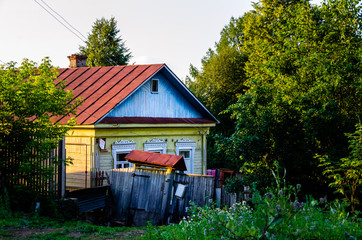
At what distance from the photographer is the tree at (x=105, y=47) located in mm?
51344

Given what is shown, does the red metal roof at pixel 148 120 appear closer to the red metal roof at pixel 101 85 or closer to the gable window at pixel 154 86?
the red metal roof at pixel 101 85

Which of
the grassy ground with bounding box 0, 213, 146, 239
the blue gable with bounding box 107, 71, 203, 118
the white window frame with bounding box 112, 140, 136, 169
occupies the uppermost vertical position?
the blue gable with bounding box 107, 71, 203, 118

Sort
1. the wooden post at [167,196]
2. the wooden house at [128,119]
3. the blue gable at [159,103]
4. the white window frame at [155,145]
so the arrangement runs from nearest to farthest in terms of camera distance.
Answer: the wooden post at [167,196] → the wooden house at [128,119] → the blue gable at [159,103] → the white window frame at [155,145]

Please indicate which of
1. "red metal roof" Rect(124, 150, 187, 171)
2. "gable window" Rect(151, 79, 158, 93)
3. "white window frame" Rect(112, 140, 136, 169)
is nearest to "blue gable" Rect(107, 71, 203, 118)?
"gable window" Rect(151, 79, 158, 93)

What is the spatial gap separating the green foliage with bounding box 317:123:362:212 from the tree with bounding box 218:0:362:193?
0.91m

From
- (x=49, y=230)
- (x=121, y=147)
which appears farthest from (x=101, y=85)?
(x=49, y=230)

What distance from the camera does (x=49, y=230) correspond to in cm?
905

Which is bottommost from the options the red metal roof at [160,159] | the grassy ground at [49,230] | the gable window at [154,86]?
the grassy ground at [49,230]

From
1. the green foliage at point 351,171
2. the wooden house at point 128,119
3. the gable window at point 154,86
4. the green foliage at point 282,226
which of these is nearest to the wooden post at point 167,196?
the wooden house at point 128,119

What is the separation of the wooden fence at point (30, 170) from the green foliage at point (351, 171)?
7303 mm

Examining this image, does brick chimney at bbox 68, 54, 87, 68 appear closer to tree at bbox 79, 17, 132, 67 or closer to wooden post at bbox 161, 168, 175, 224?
wooden post at bbox 161, 168, 175, 224

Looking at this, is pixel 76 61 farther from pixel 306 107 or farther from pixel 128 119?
pixel 306 107

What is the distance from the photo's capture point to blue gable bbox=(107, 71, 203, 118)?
1785 cm

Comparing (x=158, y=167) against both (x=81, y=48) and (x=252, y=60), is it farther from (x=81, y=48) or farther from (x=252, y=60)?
(x=81, y=48)
